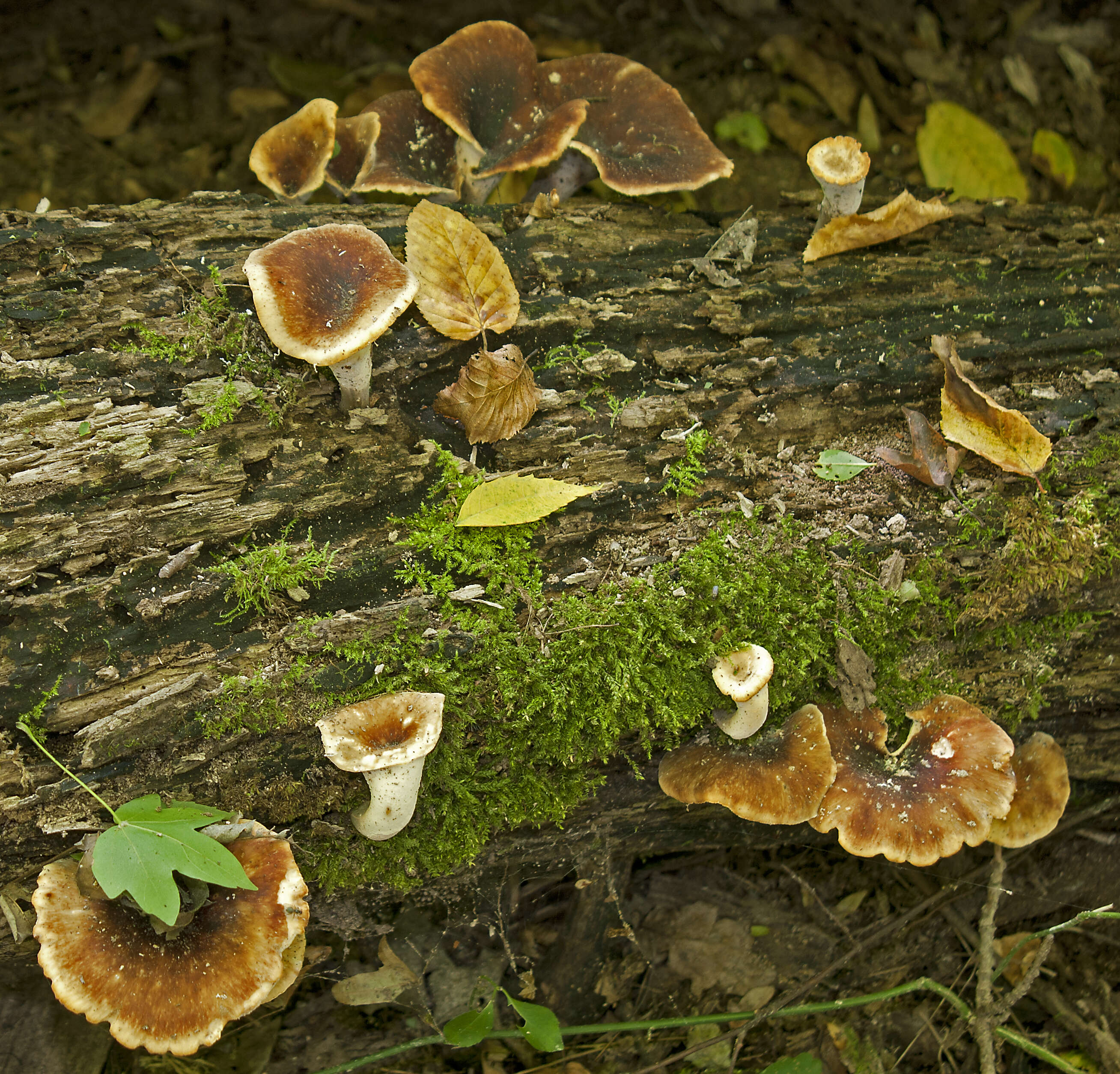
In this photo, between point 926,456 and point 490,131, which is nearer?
point 926,456

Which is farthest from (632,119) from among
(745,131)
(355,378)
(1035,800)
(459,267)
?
(1035,800)

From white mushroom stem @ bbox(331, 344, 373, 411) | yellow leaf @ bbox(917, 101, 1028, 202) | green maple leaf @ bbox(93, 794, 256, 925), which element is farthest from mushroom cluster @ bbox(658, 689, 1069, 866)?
yellow leaf @ bbox(917, 101, 1028, 202)

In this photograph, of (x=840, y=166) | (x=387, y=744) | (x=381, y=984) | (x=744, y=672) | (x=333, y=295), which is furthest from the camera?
(x=840, y=166)

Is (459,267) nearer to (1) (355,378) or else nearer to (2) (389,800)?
(1) (355,378)

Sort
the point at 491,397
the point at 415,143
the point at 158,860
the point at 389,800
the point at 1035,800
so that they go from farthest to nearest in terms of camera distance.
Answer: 1. the point at 415,143
2. the point at 1035,800
3. the point at 491,397
4. the point at 389,800
5. the point at 158,860

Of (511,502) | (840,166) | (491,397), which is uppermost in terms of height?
(840,166)

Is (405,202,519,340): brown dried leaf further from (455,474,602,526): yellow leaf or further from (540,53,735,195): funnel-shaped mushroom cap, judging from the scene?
(540,53,735,195): funnel-shaped mushroom cap

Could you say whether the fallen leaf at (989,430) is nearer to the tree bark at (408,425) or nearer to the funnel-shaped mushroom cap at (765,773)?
the tree bark at (408,425)
